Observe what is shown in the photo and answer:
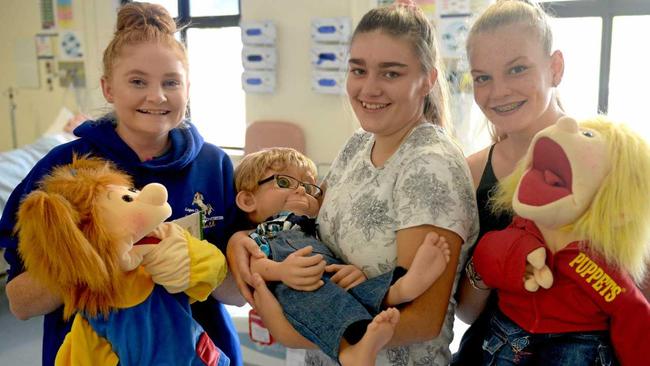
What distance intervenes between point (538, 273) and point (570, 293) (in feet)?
0.23

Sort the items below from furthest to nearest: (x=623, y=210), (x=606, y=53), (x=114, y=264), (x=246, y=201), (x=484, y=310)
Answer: (x=606, y=53), (x=246, y=201), (x=484, y=310), (x=114, y=264), (x=623, y=210)

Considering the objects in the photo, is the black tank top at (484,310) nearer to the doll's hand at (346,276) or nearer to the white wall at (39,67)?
the doll's hand at (346,276)

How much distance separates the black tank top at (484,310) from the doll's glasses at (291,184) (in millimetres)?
461

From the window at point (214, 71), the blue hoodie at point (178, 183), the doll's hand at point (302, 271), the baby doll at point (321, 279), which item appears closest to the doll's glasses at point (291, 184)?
the baby doll at point (321, 279)

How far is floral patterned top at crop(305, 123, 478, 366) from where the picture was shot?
118 centimetres

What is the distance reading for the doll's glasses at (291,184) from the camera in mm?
1645

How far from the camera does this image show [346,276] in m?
1.27

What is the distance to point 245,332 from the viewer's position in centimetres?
257

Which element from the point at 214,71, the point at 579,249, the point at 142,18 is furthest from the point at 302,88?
the point at 579,249

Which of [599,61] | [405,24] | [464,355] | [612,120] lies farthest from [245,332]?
[599,61]

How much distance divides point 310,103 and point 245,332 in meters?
2.14

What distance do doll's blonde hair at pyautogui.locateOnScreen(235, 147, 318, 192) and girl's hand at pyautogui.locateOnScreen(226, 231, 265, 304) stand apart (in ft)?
0.63

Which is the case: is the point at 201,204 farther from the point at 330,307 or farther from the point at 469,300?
the point at 469,300

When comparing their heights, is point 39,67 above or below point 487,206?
above
